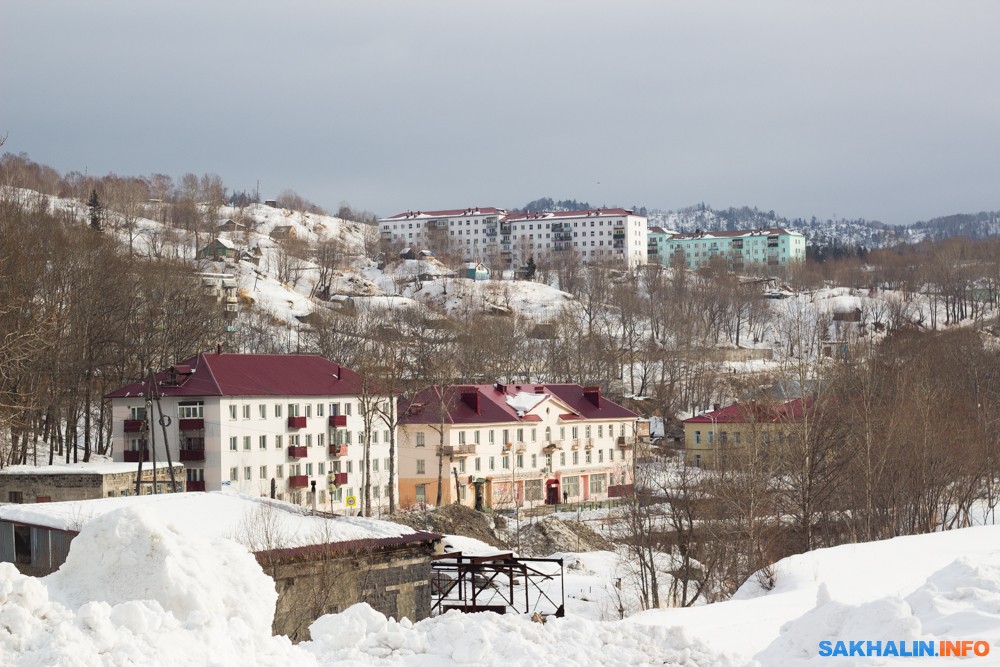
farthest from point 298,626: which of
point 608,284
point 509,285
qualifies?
point 608,284

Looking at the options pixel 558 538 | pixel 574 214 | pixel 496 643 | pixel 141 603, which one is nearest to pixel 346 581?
pixel 496 643

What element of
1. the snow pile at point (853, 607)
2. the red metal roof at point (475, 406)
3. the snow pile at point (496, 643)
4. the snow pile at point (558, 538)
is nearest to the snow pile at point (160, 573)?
the snow pile at point (496, 643)

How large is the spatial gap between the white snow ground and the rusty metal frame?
43.8 feet

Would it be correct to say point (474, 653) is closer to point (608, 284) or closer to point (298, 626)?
point (298, 626)

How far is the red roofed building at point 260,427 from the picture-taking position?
171 ft

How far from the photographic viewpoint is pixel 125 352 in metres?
62.2

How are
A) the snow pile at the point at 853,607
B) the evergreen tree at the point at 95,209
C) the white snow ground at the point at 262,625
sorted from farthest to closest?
the evergreen tree at the point at 95,209
the snow pile at the point at 853,607
the white snow ground at the point at 262,625

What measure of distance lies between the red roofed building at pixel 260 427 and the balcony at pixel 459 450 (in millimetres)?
3433

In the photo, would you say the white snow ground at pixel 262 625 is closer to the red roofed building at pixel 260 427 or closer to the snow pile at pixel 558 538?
the snow pile at pixel 558 538

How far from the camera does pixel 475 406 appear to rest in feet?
208

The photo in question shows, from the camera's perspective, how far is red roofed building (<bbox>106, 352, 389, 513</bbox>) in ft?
171

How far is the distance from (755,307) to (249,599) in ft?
450

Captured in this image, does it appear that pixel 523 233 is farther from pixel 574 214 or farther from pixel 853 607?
pixel 853 607

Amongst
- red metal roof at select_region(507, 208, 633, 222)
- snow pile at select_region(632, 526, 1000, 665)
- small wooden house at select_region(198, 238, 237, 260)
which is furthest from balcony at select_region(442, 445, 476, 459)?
red metal roof at select_region(507, 208, 633, 222)
